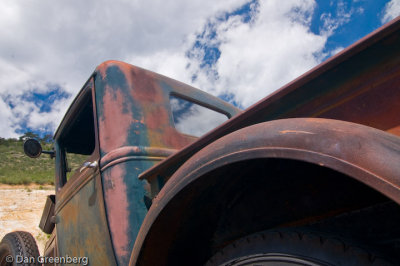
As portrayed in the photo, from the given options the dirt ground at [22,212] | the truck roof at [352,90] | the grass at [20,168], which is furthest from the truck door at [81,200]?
the grass at [20,168]

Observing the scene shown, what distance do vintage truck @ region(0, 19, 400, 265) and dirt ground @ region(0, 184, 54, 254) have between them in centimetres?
835

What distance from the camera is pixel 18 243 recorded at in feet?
10.3

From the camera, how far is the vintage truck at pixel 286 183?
80 cm

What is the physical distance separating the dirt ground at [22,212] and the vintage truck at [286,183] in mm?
8354

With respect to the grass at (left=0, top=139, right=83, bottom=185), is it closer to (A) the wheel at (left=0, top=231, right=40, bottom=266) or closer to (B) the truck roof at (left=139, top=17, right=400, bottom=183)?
(A) the wheel at (left=0, top=231, right=40, bottom=266)

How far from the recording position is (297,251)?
34.6 inches

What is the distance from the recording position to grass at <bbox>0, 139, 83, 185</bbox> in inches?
766

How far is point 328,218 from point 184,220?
560 millimetres

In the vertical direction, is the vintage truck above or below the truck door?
below

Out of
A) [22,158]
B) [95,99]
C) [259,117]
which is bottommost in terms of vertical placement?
[259,117]

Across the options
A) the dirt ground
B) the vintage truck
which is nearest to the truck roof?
the vintage truck

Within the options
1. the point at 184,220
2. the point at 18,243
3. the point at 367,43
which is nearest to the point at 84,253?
the point at 184,220

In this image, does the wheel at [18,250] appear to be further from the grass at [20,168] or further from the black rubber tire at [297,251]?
the grass at [20,168]

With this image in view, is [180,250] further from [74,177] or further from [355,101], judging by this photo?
[74,177]
